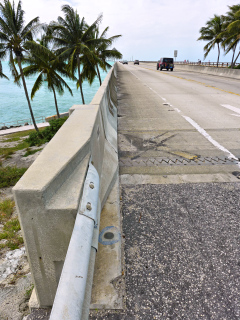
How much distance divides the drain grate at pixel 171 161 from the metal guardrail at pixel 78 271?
2869 mm

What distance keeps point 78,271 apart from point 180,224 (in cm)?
195

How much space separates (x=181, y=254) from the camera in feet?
8.10

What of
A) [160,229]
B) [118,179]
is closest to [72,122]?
[118,179]

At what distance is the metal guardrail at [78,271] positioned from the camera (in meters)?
1.05

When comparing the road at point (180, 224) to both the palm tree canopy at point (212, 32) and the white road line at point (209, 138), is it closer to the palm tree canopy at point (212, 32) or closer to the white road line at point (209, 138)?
the white road line at point (209, 138)

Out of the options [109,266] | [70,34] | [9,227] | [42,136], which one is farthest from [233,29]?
[109,266]

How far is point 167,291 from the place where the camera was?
210cm

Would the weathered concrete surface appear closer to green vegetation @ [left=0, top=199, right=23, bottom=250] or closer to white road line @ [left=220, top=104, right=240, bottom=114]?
green vegetation @ [left=0, top=199, right=23, bottom=250]

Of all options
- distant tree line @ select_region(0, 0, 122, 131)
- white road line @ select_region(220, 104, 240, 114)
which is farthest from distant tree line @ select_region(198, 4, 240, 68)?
white road line @ select_region(220, 104, 240, 114)

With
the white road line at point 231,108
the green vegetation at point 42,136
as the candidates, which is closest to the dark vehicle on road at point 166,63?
the green vegetation at point 42,136

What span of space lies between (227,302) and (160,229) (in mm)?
1016

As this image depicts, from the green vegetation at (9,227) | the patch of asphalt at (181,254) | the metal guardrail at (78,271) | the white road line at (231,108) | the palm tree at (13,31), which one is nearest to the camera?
the metal guardrail at (78,271)

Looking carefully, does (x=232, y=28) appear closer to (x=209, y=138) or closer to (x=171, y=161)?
(x=209, y=138)

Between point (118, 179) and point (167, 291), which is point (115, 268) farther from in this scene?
point (118, 179)
